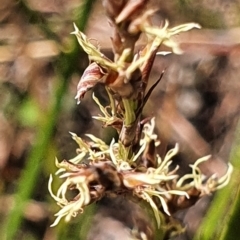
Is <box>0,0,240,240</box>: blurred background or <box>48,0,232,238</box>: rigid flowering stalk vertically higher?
<box>48,0,232,238</box>: rigid flowering stalk

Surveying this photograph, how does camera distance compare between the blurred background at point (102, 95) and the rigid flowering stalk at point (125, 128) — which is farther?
the blurred background at point (102, 95)

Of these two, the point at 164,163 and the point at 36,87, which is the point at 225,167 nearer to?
the point at 36,87

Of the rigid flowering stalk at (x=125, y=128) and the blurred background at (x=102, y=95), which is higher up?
the rigid flowering stalk at (x=125, y=128)

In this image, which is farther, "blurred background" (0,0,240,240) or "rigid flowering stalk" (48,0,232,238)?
"blurred background" (0,0,240,240)

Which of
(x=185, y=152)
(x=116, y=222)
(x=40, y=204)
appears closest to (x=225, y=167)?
(x=185, y=152)

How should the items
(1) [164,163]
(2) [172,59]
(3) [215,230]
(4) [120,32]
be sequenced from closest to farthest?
(4) [120,32], (1) [164,163], (3) [215,230], (2) [172,59]

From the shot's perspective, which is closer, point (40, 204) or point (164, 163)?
point (164, 163)


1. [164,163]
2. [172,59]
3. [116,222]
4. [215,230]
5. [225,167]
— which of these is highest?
[164,163]

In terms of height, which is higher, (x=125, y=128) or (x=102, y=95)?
(x=125, y=128)
